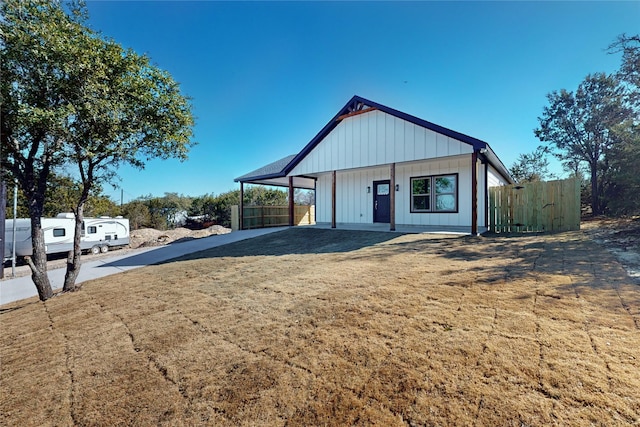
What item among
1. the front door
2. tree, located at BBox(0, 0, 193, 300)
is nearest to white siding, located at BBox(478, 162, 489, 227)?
the front door

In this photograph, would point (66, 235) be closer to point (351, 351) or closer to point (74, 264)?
point (74, 264)

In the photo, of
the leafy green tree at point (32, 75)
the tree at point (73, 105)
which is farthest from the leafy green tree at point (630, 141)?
the leafy green tree at point (32, 75)

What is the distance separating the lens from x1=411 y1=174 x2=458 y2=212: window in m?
11.2

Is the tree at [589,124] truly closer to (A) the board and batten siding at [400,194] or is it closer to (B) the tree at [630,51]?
(B) the tree at [630,51]

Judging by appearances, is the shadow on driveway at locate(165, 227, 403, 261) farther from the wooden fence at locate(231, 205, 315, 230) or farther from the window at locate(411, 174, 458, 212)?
the wooden fence at locate(231, 205, 315, 230)

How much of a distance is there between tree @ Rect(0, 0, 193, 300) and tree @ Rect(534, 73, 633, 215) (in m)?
24.6

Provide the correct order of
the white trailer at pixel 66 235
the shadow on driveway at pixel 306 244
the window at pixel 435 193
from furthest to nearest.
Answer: the white trailer at pixel 66 235 → the window at pixel 435 193 → the shadow on driveway at pixel 306 244

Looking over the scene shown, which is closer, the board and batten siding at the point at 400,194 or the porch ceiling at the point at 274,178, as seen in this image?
the board and batten siding at the point at 400,194

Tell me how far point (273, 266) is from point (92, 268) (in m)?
6.83

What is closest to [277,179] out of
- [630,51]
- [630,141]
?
[630,51]

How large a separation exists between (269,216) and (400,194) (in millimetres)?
8510

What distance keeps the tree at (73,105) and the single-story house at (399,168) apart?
7.02 m

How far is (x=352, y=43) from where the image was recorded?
11.2m

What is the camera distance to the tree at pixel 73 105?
461cm
